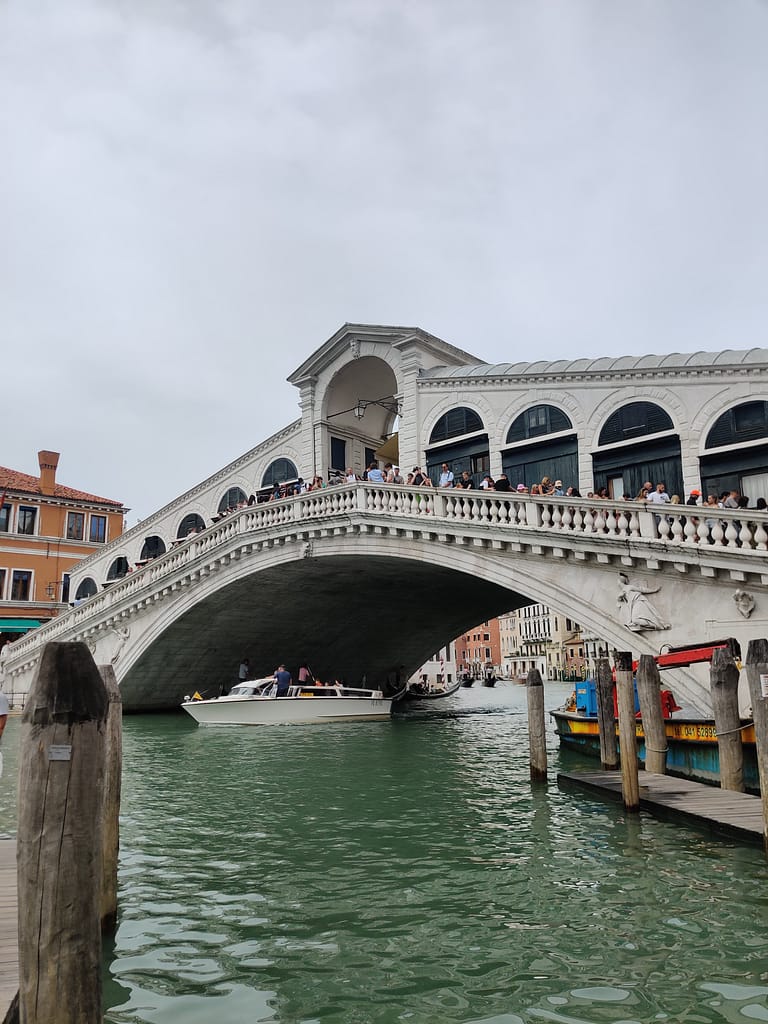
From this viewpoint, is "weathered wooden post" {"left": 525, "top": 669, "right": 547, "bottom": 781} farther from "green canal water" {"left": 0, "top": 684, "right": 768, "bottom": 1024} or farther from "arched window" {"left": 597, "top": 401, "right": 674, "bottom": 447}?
"arched window" {"left": 597, "top": 401, "right": 674, "bottom": 447}

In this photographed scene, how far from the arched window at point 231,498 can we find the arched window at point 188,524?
120cm

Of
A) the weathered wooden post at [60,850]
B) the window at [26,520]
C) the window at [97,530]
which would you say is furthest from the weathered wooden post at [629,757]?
the window at [97,530]

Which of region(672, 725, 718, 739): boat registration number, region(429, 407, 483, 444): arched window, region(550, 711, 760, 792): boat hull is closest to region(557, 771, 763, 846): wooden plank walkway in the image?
region(550, 711, 760, 792): boat hull

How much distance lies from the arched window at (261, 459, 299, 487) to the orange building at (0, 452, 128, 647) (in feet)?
37.0

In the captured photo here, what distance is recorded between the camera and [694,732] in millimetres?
10078

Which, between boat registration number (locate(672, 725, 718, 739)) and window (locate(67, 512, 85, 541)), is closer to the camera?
boat registration number (locate(672, 725, 718, 739))

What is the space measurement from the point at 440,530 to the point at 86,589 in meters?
19.9

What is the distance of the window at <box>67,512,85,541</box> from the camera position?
110 ft

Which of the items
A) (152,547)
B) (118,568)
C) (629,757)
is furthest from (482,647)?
(629,757)

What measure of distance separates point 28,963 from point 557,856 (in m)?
4.97

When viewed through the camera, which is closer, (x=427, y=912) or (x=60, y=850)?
(x=60, y=850)

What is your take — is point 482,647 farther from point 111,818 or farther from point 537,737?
point 111,818

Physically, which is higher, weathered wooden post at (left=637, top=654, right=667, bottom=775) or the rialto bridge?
the rialto bridge

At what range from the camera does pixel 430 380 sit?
21.3 meters
